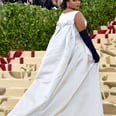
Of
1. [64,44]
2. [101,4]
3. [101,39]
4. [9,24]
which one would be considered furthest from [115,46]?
[101,4]

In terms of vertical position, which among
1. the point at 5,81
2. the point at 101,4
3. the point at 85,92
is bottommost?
the point at 101,4

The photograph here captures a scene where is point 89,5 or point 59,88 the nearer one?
point 59,88

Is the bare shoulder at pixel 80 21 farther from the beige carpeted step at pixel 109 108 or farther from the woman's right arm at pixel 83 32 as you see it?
the beige carpeted step at pixel 109 108

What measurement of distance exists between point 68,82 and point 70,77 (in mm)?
58

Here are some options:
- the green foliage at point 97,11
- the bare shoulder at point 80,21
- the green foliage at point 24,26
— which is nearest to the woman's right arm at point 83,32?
the bare shoulder at point 80,21

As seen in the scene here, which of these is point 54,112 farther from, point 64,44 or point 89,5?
point 89,5

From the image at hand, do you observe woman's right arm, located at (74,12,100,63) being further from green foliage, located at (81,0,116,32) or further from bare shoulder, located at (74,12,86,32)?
green foliage, located at (81,0,116,32)

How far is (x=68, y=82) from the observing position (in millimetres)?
8047

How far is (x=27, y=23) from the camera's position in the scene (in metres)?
14.5

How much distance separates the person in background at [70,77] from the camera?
8.03m

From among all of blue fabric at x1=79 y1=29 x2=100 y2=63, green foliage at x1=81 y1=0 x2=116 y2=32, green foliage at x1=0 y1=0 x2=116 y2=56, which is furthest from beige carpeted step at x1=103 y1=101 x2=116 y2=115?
green foliage at x1=81 y1=0 x2=116 y2=32

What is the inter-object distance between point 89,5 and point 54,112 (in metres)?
10.6

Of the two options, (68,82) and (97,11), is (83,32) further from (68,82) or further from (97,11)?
(97,11)

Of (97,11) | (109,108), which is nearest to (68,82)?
(109,108)
